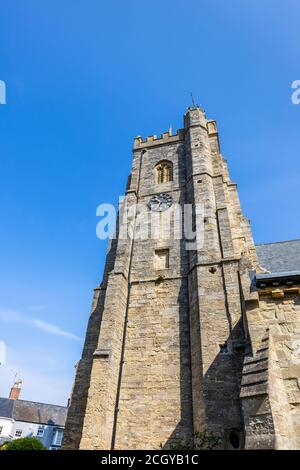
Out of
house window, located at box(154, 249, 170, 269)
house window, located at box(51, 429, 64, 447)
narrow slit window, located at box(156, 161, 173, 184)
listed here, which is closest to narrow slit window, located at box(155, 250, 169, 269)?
house window, located at box(154, 249, 170, 269)

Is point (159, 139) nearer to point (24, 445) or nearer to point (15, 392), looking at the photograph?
point (24, 445)

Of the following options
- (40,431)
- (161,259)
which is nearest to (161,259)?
(161,259)

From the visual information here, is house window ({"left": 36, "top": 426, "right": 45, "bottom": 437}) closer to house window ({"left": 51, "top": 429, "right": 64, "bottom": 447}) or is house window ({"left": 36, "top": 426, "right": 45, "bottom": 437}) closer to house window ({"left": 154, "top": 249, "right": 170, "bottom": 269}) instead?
house window ({"left": 51, "top": 429, "right": 64, "bottom": 447})

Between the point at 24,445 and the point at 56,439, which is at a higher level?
the point at 56,439

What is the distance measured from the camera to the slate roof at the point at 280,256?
481 inches

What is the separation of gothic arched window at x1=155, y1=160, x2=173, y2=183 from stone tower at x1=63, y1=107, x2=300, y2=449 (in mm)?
1498

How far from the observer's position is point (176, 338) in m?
11.9

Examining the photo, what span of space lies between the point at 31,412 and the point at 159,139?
3125 centimetres

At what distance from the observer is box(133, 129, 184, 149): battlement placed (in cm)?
2045

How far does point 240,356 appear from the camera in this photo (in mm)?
9750

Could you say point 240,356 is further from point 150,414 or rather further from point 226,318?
point 150,414

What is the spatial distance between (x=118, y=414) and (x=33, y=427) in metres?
27.2

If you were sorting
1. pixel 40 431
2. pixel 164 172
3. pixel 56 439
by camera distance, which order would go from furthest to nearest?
pixel 56 439 < pixel 40 431 < pixel 164 172
